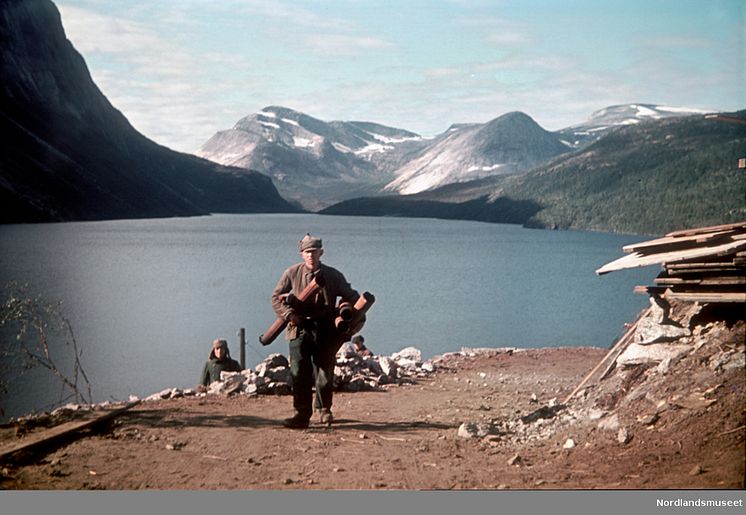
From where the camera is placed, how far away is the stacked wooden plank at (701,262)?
8.00 m

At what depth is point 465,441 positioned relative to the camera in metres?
8.80

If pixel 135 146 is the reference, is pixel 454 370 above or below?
below

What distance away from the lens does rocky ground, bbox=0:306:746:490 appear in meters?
7.21

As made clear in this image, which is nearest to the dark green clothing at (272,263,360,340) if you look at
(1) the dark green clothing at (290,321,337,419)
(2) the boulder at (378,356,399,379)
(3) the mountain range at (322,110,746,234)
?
(1) the dark green clothing at (290,321,337,419)

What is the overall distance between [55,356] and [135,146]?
12505 centimetres

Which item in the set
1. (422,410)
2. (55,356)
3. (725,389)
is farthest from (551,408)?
(55,356)

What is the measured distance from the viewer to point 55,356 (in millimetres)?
22594

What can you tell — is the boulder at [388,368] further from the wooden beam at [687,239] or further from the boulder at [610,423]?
the boulder at [610,423]

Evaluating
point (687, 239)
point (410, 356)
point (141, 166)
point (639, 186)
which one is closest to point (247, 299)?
point (410, 356)

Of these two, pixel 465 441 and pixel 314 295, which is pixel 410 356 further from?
pixel 314 295

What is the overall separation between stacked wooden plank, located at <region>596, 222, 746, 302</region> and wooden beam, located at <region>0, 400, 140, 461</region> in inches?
234

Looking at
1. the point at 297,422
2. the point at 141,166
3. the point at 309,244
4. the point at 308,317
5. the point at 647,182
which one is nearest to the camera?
the point at 309,244

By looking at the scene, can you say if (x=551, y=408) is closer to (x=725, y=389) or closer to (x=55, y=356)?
(x=725, y=389)

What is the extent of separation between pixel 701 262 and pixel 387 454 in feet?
12.3
